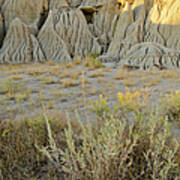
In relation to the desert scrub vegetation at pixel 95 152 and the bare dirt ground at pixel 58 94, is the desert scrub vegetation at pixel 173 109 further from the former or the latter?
the desert scrub vegetation at pixel 95 152

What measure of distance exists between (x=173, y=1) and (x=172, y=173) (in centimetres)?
1286

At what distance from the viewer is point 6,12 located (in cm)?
1491

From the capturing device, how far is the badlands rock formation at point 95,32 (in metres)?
10.9

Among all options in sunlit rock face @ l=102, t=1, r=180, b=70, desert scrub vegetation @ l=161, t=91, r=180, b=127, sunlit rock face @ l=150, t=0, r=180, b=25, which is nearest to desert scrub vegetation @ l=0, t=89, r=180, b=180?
desert scrub vegetation @ l=161, t=91, r=180, b=127

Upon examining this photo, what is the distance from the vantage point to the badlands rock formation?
35.9 feet

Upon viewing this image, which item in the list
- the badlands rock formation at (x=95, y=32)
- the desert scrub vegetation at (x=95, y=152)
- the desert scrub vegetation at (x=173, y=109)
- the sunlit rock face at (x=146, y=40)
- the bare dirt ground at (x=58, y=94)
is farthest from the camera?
the badlands rock formation at (x=95, y=32)

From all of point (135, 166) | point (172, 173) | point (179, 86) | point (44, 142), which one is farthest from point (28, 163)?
point (179, 86)

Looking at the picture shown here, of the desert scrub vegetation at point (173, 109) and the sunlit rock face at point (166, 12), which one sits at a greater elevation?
the sunlit rock face at point (166, 12)

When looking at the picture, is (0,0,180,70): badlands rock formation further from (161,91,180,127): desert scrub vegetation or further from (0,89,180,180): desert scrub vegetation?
(0,89,180,180): desert scrub vegetation

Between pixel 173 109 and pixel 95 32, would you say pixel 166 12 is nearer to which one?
pixel 95 32

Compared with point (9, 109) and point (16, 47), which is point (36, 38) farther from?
point (9, 109)

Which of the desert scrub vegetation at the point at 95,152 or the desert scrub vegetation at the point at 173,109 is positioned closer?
the desert scrub vegetation at the point at 95,152

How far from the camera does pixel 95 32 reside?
16188 mm

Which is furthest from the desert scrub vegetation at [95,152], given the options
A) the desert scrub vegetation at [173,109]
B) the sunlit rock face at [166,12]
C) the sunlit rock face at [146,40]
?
the sunlit rock face at [166,12]
